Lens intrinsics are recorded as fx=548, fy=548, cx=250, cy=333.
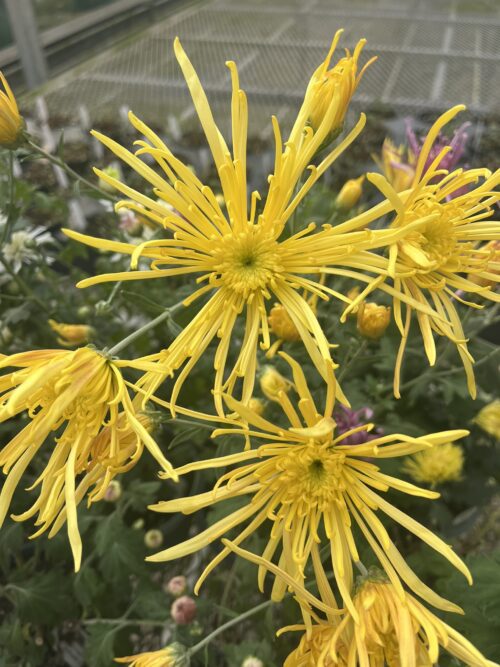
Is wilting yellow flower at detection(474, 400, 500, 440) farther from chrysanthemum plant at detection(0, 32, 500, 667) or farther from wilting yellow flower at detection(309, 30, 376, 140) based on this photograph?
wilting yellow flower at detection(309, 30, 376, 140)

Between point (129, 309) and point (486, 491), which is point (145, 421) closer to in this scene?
point (129, 309)

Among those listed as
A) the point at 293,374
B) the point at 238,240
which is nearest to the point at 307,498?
the point at 293,374

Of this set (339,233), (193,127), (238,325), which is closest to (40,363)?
(339,233)

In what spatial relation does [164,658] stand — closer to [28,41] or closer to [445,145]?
[445,145]

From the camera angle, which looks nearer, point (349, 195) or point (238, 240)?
point (238, 240)

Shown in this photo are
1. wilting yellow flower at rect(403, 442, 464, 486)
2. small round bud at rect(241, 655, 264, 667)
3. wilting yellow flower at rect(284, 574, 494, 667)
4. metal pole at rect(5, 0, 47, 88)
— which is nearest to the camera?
wilting yellow flower at rect(284, 574, 494, 667)

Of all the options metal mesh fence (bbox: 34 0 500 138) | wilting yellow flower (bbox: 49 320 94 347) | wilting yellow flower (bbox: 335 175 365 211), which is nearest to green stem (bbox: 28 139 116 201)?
wilting yellow flower (bbox: 49 320 94 347)
